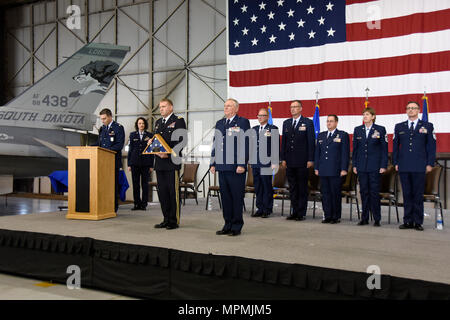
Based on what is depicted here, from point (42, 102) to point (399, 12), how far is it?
6948 mm

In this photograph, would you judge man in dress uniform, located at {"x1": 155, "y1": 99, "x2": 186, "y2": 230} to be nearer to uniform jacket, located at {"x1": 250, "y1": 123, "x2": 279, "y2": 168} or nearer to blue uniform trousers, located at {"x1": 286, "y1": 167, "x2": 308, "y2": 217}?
uniform jacket, located at {"x1": 250, "y1": 123, "x2": 279, "y2": 168}

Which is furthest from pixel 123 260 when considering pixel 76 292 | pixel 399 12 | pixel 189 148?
pixel 189 148

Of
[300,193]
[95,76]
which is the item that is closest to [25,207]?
[95,76]

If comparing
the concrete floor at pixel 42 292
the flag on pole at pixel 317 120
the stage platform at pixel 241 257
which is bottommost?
the concrete floor at pixel 42 292

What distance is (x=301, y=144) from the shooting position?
199 inches

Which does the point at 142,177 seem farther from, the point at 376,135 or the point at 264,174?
the point at 376,135

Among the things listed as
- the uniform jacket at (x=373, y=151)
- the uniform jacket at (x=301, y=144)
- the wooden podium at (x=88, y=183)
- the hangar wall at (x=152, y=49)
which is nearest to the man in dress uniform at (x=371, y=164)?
the uniform jacket at (x=373, y=151)

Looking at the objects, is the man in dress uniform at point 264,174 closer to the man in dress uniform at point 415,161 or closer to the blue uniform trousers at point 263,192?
the blue uniform trousers at point 263,192

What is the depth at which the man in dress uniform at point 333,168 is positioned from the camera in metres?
4.84

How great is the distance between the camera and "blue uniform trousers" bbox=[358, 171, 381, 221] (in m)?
4.61

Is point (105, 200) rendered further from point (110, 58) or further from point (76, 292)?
point (110, 58)

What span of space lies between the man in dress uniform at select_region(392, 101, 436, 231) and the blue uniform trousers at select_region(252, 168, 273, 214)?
1.63 meters

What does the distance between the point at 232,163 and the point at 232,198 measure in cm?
35

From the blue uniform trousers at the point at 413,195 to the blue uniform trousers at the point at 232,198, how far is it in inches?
75.3
